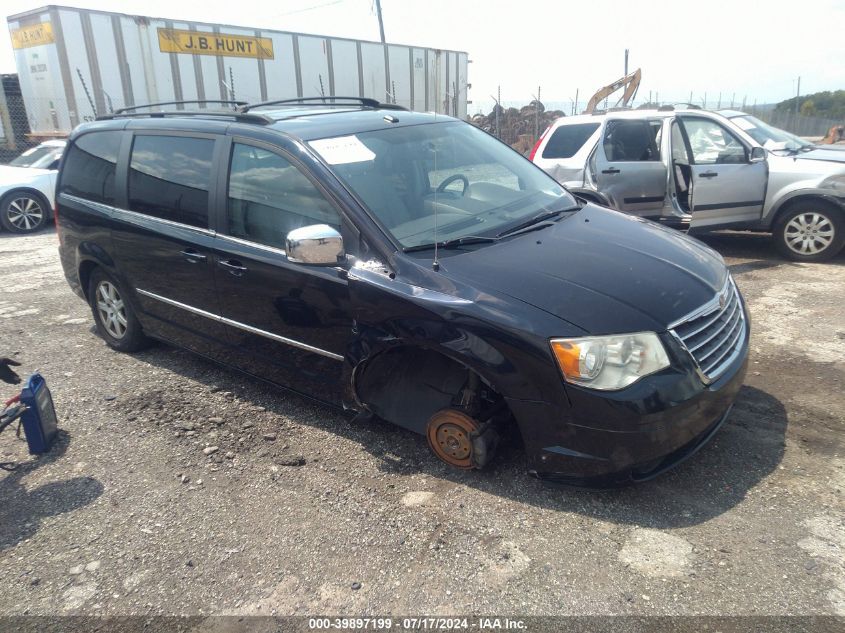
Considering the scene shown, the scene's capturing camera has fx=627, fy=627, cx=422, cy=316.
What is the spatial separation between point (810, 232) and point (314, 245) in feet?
20.5

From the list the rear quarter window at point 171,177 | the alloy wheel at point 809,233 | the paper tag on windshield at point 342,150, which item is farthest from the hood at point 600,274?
the alloy wheel at point 809,233

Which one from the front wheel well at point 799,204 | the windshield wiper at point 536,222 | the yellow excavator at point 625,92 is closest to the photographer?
the windshield wiper at point 536,222

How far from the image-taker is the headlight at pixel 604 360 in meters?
2.70

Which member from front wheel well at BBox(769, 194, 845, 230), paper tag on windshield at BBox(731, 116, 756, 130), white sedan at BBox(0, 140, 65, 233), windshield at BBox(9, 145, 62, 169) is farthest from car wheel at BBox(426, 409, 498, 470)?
windshield at BBox(9, 145, 62, 169)

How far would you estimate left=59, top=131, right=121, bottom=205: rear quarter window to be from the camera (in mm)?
4766

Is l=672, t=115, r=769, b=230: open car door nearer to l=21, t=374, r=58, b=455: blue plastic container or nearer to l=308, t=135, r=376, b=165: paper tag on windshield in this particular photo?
l=308, t=135, r=376, b=165: paper tag on windshield

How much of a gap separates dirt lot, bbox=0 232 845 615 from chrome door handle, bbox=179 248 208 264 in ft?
3.20

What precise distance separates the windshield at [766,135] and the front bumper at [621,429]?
5.55 meters

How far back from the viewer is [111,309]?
518 centimetres

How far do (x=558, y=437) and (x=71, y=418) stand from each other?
10.6ft

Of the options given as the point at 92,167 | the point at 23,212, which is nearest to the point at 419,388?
the point at 92,167

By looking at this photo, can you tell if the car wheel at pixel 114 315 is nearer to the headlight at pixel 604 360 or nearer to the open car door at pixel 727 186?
the headlight at pixel 604 360

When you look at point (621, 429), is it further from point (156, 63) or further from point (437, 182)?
point (156, 63)

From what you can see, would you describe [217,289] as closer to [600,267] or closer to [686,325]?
[600,267]
